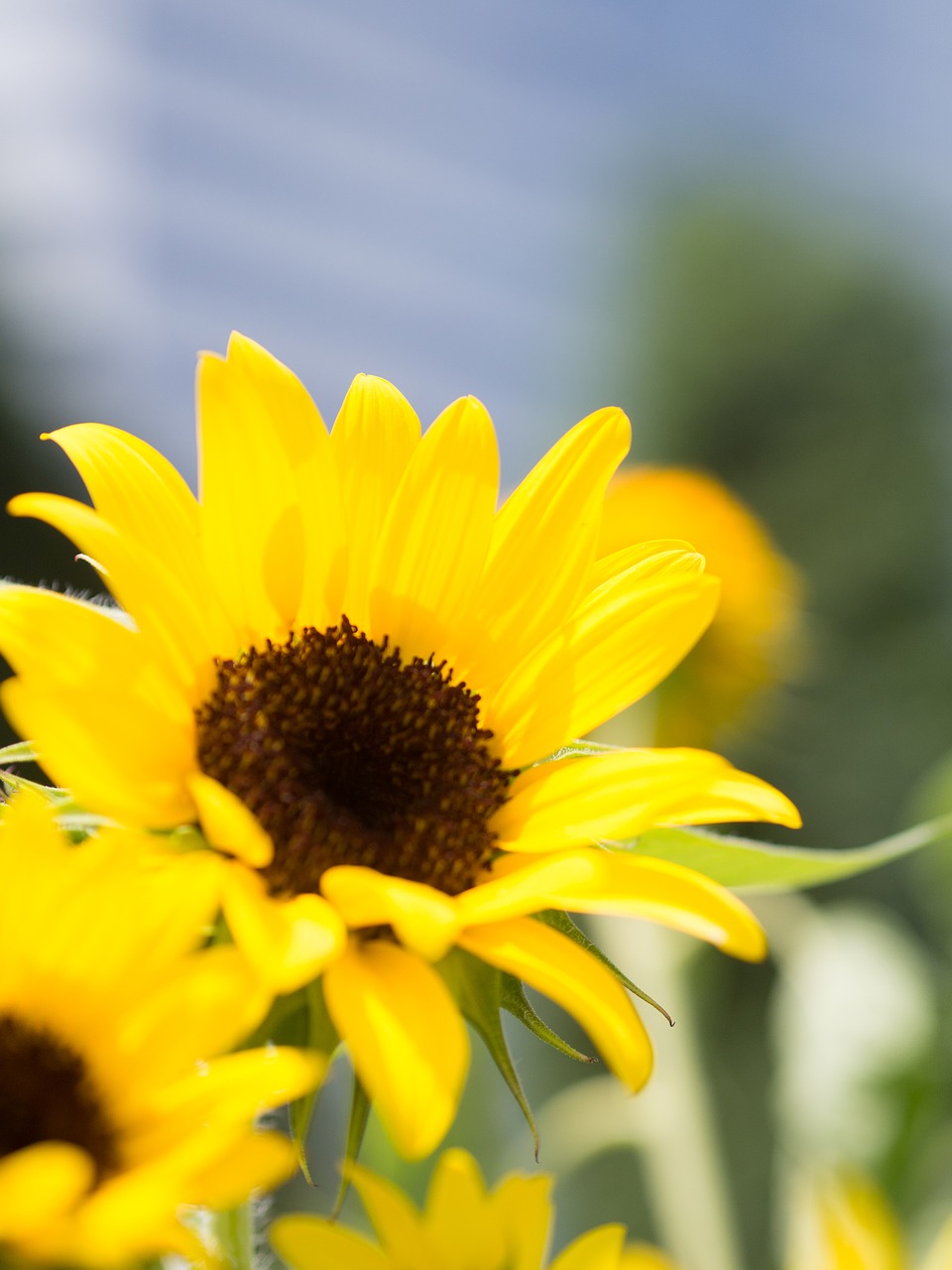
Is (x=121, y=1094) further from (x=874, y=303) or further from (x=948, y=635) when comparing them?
(x=874, y=303)

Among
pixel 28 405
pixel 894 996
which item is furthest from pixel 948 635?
pixel 894 996

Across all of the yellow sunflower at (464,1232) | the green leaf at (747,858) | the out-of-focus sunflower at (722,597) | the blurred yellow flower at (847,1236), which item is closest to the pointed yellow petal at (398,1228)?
the yellow sunflower at (464,1232)

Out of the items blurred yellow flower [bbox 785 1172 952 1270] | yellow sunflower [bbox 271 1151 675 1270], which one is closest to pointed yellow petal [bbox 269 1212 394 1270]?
yellow sunflower [bbox 271 1151 675 1270]

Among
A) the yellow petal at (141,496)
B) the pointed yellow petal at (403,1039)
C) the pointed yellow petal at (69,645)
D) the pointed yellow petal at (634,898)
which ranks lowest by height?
the pointed yellow petal at (403,1039)

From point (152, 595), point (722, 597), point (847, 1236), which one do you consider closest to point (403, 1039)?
point (152, 595)

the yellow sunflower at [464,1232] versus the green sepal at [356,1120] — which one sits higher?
Result: the green sepal at [356,1120]

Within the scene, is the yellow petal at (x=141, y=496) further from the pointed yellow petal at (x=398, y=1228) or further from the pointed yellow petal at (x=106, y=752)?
the pointed yellow petal at (x=398, y=1228)
